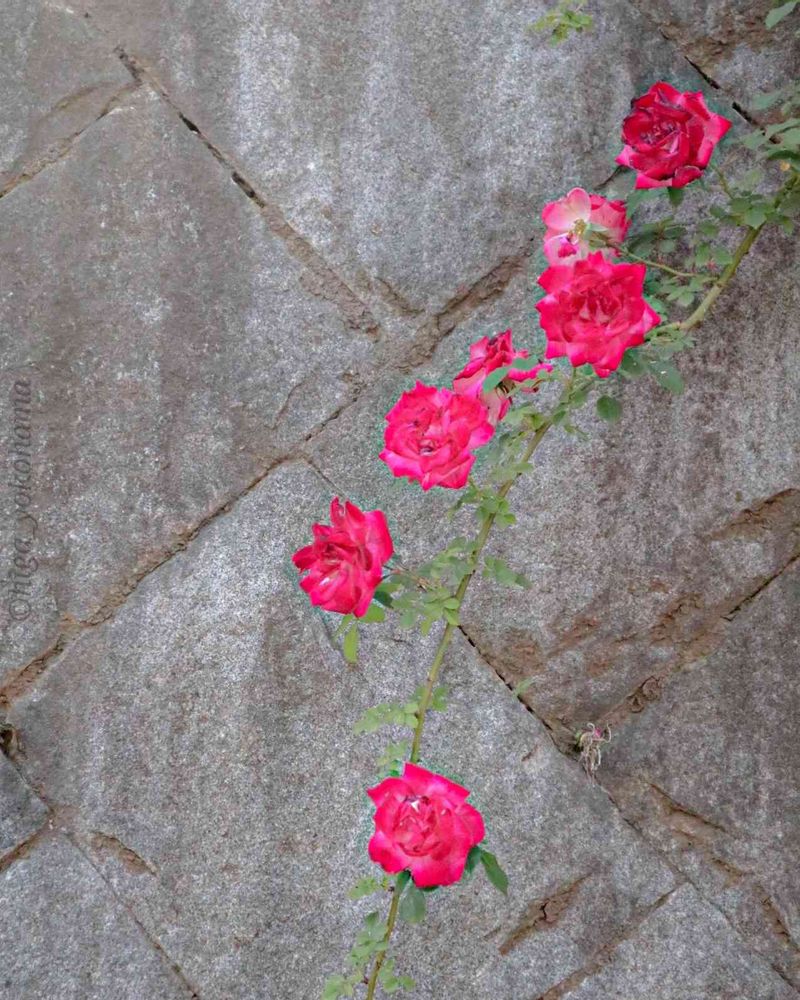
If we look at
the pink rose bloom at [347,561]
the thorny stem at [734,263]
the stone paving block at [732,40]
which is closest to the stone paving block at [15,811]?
the pink rose bloom at [347,561]

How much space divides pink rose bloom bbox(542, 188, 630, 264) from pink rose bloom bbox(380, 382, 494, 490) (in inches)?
10.0

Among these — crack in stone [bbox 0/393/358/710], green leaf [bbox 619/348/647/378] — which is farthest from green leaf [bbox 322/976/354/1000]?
green leaf [bbox 619/348/647/378]

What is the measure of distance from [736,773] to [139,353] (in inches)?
40.4

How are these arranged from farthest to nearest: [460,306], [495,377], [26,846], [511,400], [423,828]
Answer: [460,306] → [26,846] → [511,400] → [495,377] → [423,828]

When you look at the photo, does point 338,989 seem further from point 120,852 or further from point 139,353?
point 139,353

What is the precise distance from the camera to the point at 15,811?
4.91ft

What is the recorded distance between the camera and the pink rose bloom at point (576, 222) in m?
1.39

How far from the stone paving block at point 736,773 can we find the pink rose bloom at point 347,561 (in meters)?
0.54

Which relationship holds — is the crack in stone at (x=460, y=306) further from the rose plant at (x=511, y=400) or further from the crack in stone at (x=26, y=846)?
the crack in stone at (x=26, y=846)

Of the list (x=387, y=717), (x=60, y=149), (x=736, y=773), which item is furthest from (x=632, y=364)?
(x=60, y=149)

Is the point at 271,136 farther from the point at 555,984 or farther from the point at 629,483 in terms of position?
the point at 555,984

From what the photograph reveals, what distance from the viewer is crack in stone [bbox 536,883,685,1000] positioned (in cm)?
150

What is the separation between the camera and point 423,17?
5.32ft

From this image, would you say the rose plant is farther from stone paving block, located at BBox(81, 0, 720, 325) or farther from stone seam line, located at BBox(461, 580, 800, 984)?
stone paving block, located at BBox(81, 0, 720, 325)
